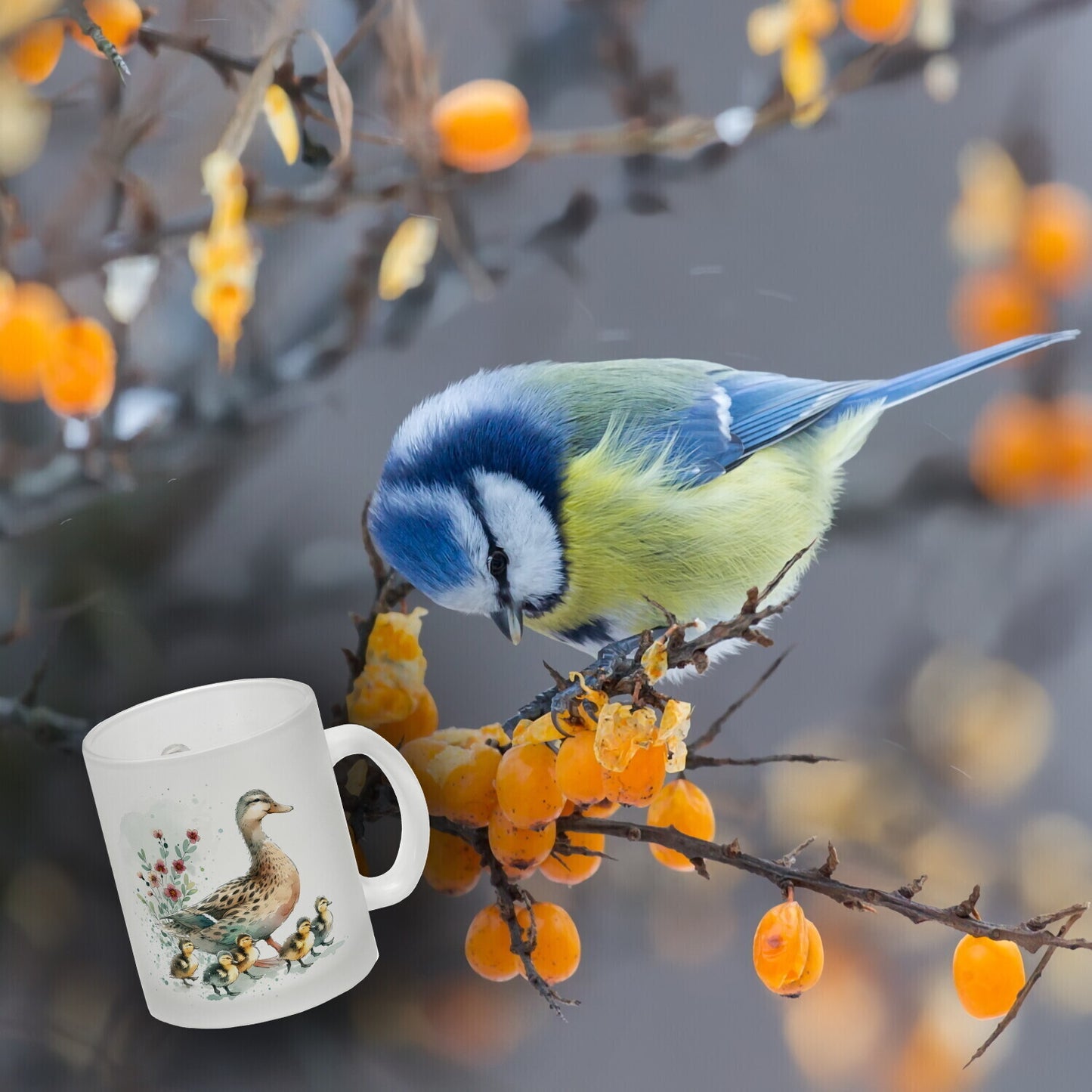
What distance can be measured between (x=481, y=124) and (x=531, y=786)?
0.43 metres

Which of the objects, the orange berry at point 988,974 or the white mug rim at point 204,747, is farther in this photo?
the orange berry at point 988,974

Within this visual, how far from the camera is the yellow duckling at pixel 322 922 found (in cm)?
66

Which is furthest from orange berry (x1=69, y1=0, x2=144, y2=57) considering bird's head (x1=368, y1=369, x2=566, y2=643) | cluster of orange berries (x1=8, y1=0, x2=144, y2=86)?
bird's head (x1=368, y1=369, x2=566, y2=643)

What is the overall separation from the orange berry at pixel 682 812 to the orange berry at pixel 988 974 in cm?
19

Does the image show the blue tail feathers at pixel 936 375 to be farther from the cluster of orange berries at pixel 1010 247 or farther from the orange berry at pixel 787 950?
the orange berry at pixel 787 950

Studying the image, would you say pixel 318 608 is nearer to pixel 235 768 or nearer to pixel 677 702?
pixel 235 768

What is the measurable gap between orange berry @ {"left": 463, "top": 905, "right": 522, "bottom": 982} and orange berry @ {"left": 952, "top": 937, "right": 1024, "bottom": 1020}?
310mm

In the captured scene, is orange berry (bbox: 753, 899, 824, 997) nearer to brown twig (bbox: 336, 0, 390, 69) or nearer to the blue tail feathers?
the blue tail feathers

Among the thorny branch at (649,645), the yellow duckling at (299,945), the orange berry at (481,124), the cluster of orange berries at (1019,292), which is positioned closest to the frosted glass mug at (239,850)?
the yellow duckling at (299,945)

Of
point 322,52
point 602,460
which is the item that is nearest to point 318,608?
point 602,460

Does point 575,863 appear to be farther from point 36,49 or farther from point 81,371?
point 36,49

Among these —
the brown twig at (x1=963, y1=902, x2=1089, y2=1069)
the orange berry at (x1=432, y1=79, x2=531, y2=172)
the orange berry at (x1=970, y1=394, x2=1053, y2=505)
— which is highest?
the orange berry at (x1=432, y1=79, x2=531, y2=172)

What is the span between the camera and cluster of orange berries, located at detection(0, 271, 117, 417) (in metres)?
0.68

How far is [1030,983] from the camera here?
0.71 metres
